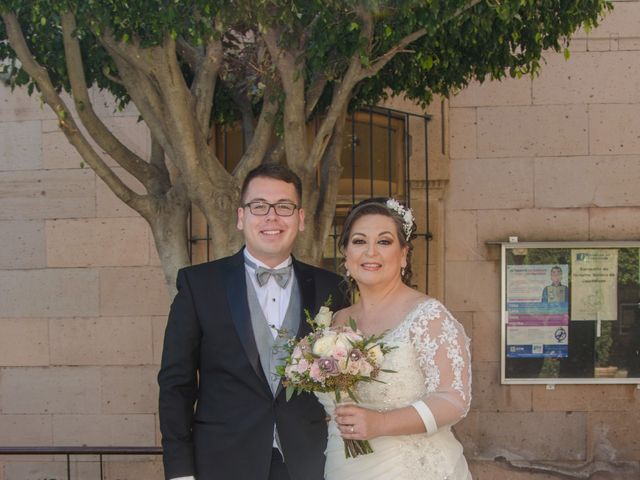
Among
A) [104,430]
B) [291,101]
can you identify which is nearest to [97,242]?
[104,430]

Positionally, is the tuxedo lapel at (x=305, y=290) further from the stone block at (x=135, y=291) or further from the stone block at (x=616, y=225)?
the stone block at (x=616, y=225)

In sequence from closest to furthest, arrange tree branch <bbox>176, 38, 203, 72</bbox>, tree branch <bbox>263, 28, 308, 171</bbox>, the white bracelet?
the white bracelet → tree branch <bbox>263, 28, 308, 171</bbox> → tree branch <bbox>176, 38, 203, 72</bbox>

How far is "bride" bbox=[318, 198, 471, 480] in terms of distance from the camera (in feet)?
9.45

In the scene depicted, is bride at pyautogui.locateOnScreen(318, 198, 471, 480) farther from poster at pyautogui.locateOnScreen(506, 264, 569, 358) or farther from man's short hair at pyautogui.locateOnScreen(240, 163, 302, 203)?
poster at pyautogui.locateOnScreen(506, 264, 569, 358)

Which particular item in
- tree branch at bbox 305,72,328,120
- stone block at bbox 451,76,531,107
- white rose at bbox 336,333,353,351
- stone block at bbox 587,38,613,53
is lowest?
white rose at bbox 336,333,353,351

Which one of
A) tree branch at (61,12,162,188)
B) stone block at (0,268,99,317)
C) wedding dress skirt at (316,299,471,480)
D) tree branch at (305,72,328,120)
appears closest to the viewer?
wedding dress skirt at (316,299,471,480)

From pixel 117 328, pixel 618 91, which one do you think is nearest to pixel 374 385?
pixel 117 328

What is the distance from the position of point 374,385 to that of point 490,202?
4.14m

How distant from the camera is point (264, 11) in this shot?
3734mm

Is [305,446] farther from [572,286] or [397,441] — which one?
[572,286]

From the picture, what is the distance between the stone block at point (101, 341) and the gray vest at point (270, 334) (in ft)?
12.7

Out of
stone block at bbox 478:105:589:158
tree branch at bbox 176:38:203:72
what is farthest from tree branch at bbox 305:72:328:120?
stone block at bbox 478:105:589:158

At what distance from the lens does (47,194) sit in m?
6.89

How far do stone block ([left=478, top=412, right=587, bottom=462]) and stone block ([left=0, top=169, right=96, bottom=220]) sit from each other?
13.5 ft
